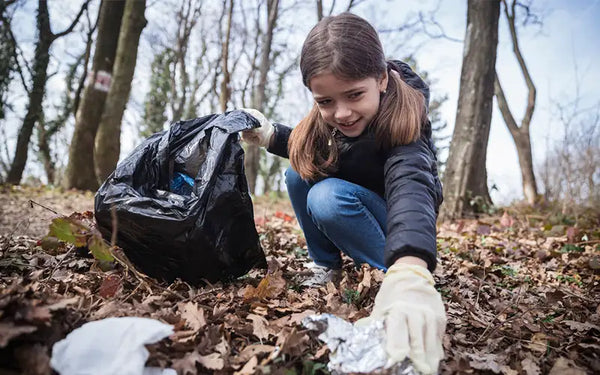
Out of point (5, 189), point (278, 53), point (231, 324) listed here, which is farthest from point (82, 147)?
point (278, 53)

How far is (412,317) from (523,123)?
8.65m

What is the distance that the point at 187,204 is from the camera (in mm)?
1598

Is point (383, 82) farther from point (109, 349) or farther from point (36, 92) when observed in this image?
point (36, 92)

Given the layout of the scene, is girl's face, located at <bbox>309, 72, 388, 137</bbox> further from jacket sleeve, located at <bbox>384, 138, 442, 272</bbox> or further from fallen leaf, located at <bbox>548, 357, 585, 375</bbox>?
fallen leaf, located at <bbox>548, 357, 585, 375</bbox>

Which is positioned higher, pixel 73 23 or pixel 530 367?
pixel 73 23

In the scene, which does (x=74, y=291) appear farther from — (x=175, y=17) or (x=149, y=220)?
(x=175, y=17)

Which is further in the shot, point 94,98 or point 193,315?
point 94,98

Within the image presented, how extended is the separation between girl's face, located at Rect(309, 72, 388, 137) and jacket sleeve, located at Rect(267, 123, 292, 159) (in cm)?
54

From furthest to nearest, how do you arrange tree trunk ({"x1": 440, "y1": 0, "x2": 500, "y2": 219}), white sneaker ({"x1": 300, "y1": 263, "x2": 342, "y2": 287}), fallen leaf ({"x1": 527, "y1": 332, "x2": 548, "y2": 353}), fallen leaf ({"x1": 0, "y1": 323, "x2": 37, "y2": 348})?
tree trunk ({"x1": 440, "y1": 0, "x2": 500, "y2": 219}), white sneaker ({"x1": 300, "y1": 263, "x2": 342, "y2": 287}), fallen leaf ({"x1": 527, "y1": 332, "x2": 548, "y2": 353}), fallen leaf ({"x1": 0, "y1": 323, "x2": 37, "y2": 348})

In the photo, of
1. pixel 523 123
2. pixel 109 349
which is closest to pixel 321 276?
pixel 109 349

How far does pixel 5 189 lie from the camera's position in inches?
246

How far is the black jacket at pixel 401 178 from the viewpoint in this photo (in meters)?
1.27

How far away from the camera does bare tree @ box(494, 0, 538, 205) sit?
7.66 meters

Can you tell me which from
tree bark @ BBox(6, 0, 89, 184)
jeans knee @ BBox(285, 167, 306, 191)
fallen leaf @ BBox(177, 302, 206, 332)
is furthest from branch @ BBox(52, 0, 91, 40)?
fallen leaf @ BBox(177, 302, 206, 332)
